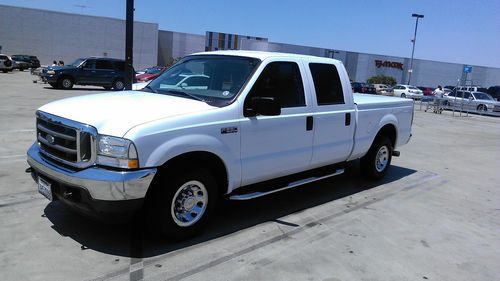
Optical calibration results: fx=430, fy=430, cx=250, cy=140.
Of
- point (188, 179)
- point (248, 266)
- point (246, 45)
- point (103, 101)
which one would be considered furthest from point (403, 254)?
point (246, 45)

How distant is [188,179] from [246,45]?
201 ft

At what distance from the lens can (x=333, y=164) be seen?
628 cm

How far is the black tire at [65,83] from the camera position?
25.0m

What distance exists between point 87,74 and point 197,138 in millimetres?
23740

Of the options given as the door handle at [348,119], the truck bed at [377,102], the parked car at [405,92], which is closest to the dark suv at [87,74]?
the truck bed at [377,102]

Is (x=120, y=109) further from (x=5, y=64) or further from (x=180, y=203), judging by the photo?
(x=5, y=64)

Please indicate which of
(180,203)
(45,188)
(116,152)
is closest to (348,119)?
(180,203)

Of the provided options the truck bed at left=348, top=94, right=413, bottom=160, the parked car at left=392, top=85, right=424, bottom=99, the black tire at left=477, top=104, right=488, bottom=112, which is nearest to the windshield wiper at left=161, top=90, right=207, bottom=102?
the truck bed at left=348, top=94, right=413, bottom=160

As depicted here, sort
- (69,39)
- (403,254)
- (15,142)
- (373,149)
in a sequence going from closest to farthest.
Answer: (403,254)
(373,149)
(15,142)
(69,39)

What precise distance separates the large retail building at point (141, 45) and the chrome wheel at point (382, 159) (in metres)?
52.2

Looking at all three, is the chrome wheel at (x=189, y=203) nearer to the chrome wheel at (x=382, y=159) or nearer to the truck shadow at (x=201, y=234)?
the truck shadow at (x=201, y=234)

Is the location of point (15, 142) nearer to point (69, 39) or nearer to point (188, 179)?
point (188, 179)

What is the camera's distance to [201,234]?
15.0 feet

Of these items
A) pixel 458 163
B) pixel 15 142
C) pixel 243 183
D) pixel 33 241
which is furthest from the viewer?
pixel 458 163
